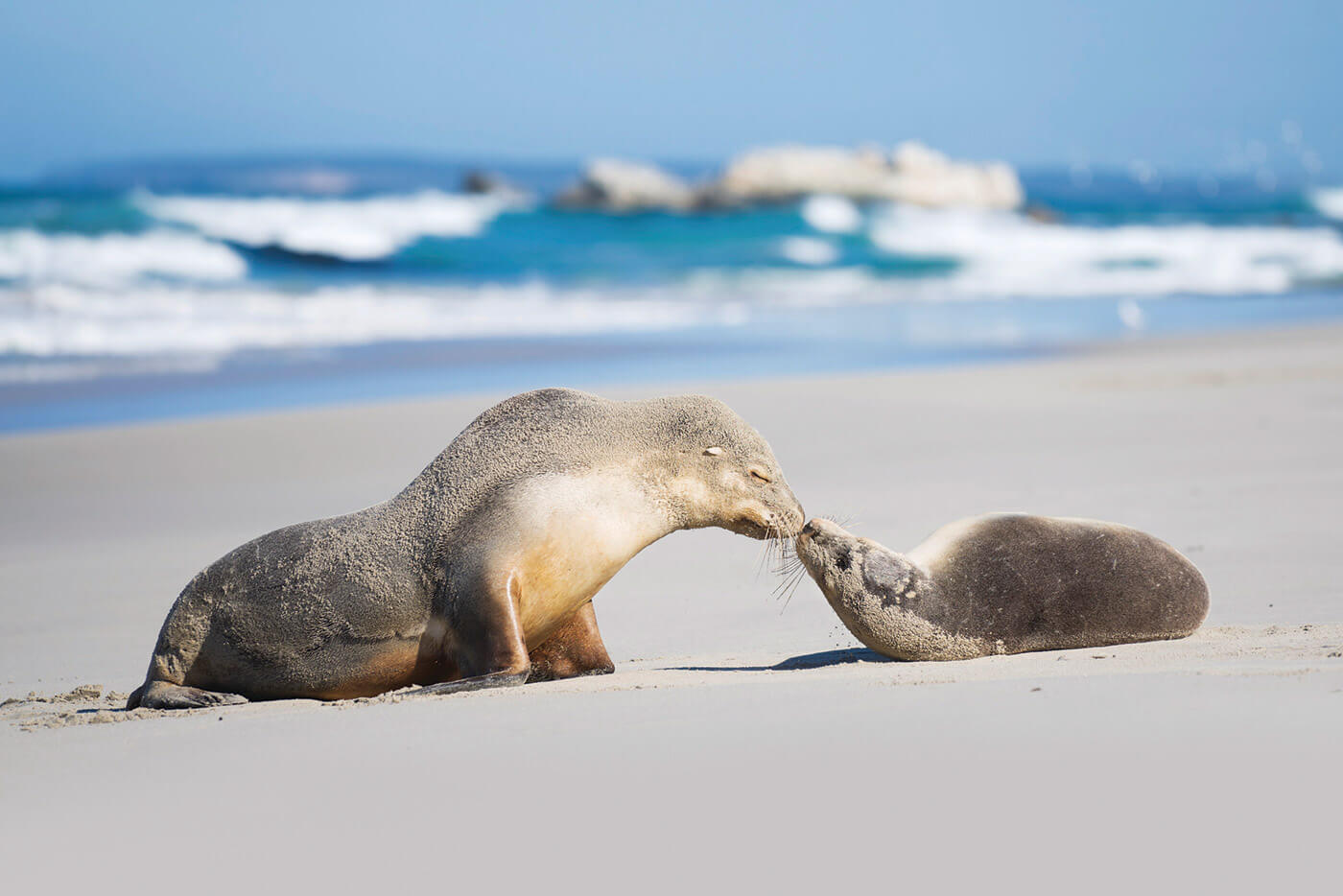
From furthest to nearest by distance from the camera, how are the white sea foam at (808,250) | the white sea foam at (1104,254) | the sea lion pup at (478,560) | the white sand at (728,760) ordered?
the white sea foam at (808,250) < the white sea foam at (1104,254) < the sea lion pup at (478,560) < the white sand at (728,760)

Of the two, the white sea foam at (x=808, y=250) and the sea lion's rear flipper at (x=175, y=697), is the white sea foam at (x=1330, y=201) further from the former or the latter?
the sea lion's rear flipper at (x=175, y=697)

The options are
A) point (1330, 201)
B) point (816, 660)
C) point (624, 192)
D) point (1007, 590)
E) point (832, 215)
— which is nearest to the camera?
point (1007, 590)

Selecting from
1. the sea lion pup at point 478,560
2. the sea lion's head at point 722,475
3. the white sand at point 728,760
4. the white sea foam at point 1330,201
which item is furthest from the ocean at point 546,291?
the sea lion's head at point 722,475

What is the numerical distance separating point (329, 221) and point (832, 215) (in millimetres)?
16092

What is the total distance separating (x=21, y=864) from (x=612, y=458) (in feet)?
7.41

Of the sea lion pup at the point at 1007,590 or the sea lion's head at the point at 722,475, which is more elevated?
the sea lion's head at the point at 722,475

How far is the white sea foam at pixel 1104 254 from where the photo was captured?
1106 inches

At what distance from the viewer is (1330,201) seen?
57812 mm

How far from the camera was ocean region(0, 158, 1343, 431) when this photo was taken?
1485 cm

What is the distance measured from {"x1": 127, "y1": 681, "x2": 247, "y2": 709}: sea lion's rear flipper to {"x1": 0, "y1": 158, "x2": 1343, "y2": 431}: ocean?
7.61 meters

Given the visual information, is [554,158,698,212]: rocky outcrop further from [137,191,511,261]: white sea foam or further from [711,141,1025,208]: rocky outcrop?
[137,191,511,261]: white sea foam

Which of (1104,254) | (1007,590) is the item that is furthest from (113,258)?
(1007,590)

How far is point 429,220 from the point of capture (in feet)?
125

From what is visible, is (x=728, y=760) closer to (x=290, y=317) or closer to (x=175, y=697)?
(x=175, y=697)
